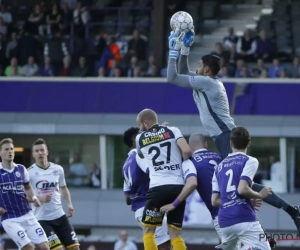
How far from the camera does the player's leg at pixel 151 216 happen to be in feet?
41.9

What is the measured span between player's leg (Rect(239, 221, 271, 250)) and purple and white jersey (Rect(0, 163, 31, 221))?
4.40m

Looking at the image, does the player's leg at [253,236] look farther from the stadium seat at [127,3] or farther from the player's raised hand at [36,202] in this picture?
the stadium seat at [127,3]

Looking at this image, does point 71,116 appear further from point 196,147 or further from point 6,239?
point 196,147

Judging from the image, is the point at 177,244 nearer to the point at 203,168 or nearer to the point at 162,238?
the point at 203,168

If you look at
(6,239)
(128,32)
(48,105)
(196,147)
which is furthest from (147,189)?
(128,32)

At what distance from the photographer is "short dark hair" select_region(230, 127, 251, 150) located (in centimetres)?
1137

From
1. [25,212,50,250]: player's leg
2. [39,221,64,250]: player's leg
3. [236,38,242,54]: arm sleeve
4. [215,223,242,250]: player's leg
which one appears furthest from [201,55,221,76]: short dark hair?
[236,38,242,54]: arm sleeve

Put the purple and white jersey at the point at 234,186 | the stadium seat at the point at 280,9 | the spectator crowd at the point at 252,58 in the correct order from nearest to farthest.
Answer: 1. the purple and white jersey at the point at 234,186
2. the spectator crowd at the point at 252,58
3. the stadium seat at the point at 280,9

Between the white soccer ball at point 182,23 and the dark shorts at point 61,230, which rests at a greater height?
the white soccer ball at point 182,23

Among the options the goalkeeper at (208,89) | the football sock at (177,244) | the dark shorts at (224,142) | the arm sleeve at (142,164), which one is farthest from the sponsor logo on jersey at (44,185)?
the dark shorts at (224,142)

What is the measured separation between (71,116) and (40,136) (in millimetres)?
931

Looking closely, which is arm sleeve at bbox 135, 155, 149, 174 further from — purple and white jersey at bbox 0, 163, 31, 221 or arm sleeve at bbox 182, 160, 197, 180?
purple and white jersey at bbox 0, 163, 31, 221

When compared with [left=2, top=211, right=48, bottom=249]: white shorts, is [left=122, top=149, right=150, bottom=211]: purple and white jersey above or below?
above

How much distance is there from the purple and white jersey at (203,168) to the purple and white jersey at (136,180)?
99 centimetres
